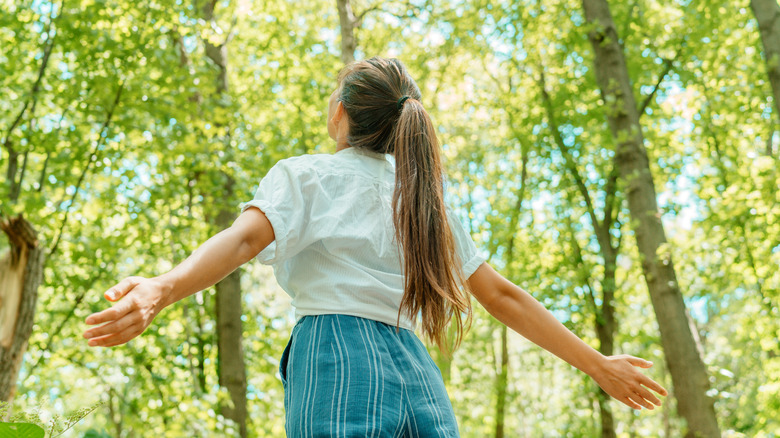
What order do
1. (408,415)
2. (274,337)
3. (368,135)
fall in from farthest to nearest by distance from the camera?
1. (274,337)
2. (368,135)
3. (408,415)

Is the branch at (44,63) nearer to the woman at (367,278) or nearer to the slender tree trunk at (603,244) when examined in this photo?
the woman at (367,278)

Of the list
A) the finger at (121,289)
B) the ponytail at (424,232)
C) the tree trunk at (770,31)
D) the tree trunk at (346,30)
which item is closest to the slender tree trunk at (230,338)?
the tree trunk at (346,30)

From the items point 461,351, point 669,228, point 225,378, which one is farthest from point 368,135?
point 669,228

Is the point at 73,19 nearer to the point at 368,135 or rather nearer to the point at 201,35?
the point at 201,35

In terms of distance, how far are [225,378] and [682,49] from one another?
7.62 metres

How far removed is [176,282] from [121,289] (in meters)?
0.12

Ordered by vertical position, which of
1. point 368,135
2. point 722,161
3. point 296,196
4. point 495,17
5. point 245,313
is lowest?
point 296,196

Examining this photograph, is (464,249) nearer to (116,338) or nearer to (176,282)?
(176,282)

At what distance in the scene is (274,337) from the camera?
35.0 feet

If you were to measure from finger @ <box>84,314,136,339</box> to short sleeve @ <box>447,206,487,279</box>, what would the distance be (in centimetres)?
97

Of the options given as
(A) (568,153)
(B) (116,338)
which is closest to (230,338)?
(A) (568,153)

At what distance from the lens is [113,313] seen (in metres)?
1.16

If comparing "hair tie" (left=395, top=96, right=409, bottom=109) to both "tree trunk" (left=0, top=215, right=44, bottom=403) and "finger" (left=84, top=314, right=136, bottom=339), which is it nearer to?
"finger" (left=84, top=314, right=136, bottom=339)

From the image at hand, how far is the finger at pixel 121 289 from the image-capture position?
1151mm
